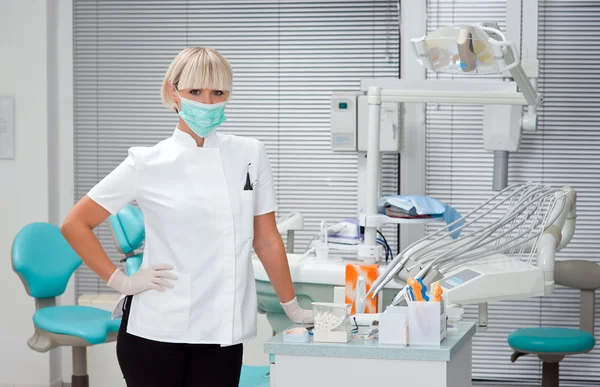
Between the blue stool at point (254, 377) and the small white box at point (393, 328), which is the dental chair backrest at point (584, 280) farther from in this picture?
the small white box at point (393, 328)

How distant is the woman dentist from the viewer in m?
2.09

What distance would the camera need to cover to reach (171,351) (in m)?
2.09

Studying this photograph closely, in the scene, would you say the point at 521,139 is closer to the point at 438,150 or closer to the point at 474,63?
the point at 438,150

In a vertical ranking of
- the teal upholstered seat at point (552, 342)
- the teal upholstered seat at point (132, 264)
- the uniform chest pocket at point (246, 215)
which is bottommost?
the teal upholstered seat at point (552, 342)

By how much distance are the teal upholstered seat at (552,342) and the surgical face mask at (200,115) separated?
6.64 feet

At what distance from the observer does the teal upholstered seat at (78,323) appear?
133 inches

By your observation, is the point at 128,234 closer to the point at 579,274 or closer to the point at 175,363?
the point at 175,363

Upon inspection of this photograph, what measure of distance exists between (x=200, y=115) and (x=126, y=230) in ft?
5.30

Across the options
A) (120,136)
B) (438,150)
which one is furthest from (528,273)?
(120,136)

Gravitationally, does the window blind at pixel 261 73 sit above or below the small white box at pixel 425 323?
above

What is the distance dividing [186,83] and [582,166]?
275 cm

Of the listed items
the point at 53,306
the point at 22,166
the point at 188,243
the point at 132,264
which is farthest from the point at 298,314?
the point at 22,166

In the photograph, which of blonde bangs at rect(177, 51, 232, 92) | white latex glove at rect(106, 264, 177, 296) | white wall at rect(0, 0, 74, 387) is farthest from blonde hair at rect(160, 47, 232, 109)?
white wall at rect(0, 0, 74, 387)

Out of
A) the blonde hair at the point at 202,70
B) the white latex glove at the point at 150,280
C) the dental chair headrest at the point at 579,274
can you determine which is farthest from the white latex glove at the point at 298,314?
the dental chair headrest at the point at 579,274
